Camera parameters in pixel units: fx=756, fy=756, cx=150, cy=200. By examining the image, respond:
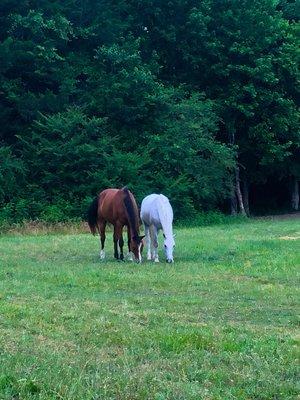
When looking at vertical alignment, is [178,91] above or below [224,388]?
above

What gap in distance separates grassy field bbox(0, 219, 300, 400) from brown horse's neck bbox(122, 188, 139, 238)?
1.01 meters

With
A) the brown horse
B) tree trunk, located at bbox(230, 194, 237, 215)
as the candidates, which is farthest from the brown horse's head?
tree trunk, located at bbox(230, 194, 237, 215)

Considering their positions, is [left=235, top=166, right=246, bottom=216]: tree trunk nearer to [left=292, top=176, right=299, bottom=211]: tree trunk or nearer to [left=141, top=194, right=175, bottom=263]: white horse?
[left=292, top=176, right=299, bottom=211]: tree trunk

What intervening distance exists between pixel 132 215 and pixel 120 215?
469 millimetres

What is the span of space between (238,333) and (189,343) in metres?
0.92

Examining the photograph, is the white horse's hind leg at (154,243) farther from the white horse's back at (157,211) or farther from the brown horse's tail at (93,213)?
the brown horse's tail at (93,213)

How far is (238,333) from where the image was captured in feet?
25.9

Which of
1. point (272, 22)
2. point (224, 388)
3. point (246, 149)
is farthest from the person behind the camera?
point (246, 149)

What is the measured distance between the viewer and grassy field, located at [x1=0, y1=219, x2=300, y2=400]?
557 cm

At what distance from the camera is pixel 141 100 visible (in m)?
34.9

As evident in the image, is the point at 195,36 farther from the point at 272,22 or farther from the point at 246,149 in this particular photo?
the point at 246,149

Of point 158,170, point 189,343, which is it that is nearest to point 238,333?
point 189,343

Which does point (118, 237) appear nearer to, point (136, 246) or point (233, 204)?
point (136, 246)

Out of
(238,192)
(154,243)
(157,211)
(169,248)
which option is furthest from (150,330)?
(238,192)
